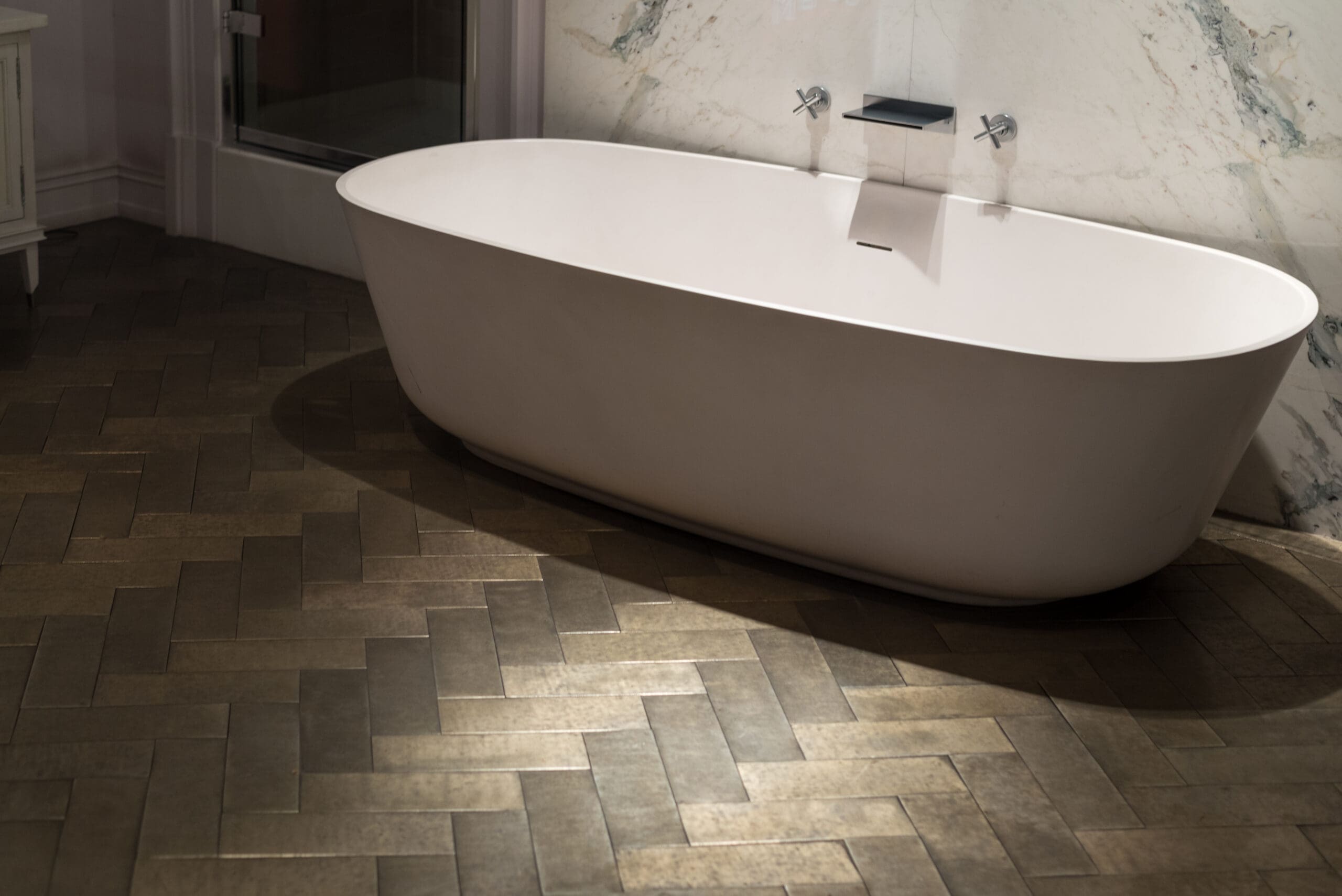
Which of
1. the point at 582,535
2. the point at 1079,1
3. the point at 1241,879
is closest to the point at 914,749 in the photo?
the point at 1241,879

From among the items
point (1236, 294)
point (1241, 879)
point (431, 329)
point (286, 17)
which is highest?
point (286, 17)

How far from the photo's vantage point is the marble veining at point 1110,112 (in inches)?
108

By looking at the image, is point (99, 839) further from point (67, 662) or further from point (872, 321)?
point (872, 321)

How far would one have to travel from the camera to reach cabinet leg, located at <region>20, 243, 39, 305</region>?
3795mm

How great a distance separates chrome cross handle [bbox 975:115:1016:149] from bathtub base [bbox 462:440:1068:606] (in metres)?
1.13

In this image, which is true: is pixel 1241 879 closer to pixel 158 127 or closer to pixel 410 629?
pixel 410 629

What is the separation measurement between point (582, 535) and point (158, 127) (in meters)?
2.74

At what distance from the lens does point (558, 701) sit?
223 cm

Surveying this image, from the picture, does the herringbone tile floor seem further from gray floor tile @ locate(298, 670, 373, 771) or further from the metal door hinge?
the metal door hinge

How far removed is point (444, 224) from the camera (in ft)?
11.3

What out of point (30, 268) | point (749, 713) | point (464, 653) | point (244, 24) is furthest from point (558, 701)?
point (244, 24)

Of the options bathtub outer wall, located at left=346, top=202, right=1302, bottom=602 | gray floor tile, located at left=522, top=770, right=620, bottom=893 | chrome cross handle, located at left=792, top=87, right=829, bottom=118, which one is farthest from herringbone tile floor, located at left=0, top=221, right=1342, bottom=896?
chrome cross handle, located at left=792, top=87, right=829, bottom=118

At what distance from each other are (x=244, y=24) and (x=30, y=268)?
3.52 feet

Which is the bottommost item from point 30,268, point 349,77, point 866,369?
point 30,268
